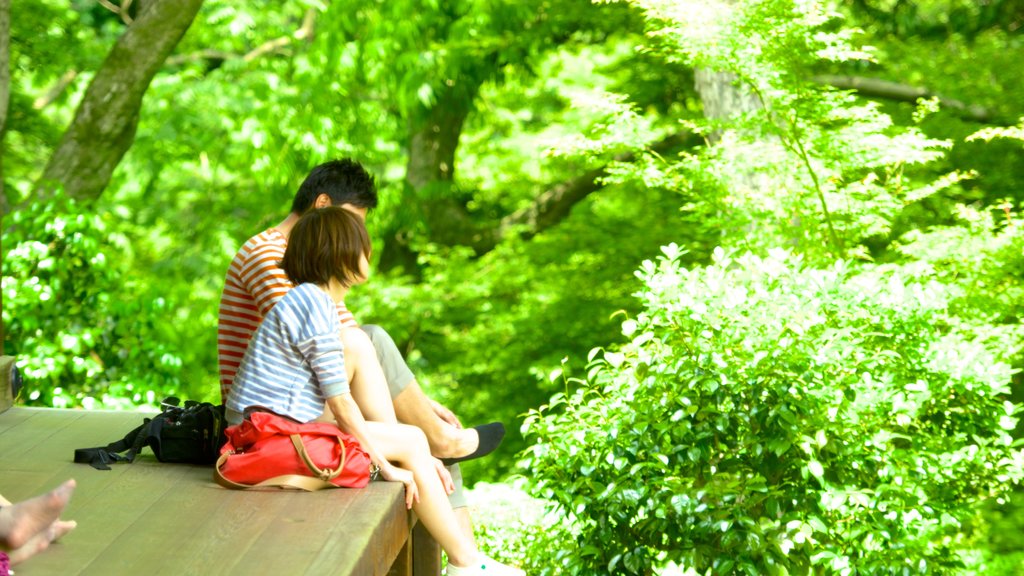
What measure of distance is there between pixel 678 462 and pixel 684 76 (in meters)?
5.60

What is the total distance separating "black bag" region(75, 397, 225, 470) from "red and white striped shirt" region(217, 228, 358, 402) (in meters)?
0.12

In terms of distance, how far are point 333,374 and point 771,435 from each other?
1399 millimetres

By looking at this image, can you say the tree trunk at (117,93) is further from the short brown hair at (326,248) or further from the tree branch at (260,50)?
the tree branch at (260,50)

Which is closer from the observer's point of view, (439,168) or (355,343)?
(355,343)

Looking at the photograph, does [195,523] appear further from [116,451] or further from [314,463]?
[116,451]

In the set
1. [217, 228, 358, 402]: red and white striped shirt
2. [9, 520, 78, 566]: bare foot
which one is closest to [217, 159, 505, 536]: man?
[217, 228, 358, 402]: red and white striped shirt

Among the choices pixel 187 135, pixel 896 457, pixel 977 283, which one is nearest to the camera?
pixel 896 457

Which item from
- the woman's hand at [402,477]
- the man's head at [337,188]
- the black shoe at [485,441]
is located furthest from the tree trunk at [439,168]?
the woman's hand at [402,477]

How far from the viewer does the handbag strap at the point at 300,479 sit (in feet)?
8.09

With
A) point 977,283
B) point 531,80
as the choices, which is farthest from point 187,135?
point 977,283

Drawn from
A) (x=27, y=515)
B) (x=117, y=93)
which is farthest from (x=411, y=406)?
(x=117, y=93)

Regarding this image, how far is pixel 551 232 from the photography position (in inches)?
351

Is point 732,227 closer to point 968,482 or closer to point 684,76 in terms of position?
point 968,482

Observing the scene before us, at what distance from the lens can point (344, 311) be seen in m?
2.89
